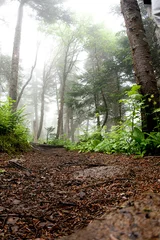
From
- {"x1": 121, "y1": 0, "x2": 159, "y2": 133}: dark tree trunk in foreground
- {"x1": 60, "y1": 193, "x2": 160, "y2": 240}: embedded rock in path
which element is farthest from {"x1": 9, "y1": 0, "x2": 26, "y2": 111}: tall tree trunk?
{"x1": 60, "y1": 193, "x2": 160, "y2": 240}: embedded rock in path

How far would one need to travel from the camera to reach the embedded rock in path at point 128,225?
1019 millimetres

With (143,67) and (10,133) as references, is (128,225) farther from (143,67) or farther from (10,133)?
(10,133)

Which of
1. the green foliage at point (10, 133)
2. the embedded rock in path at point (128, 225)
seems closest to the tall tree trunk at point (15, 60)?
the green foliage at point (10, 133)

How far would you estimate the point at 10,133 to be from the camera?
5352 mm

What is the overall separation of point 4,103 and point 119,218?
18.3ft

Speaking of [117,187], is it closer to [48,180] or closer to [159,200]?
[159,200]

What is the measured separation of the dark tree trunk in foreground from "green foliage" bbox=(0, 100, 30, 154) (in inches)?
139

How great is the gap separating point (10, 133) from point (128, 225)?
488 centimetres

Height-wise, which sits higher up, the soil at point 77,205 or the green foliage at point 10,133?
the green foliage at point 10,133

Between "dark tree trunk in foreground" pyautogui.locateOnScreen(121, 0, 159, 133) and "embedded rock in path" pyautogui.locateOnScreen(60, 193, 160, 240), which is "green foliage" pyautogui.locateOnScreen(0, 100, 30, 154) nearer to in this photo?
"dark tree trunk in foreground" pyautogui.locateOnScreen(121, 0, 159, 133)

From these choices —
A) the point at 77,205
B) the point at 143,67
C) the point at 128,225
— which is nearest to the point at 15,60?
the point at 143,67

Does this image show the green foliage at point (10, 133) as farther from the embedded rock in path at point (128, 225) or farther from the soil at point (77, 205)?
the embedded rock in path at point (128, 225)

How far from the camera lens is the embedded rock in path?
Result: 1019 millimetres

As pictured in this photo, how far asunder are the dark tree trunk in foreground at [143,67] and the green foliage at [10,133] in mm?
3531
